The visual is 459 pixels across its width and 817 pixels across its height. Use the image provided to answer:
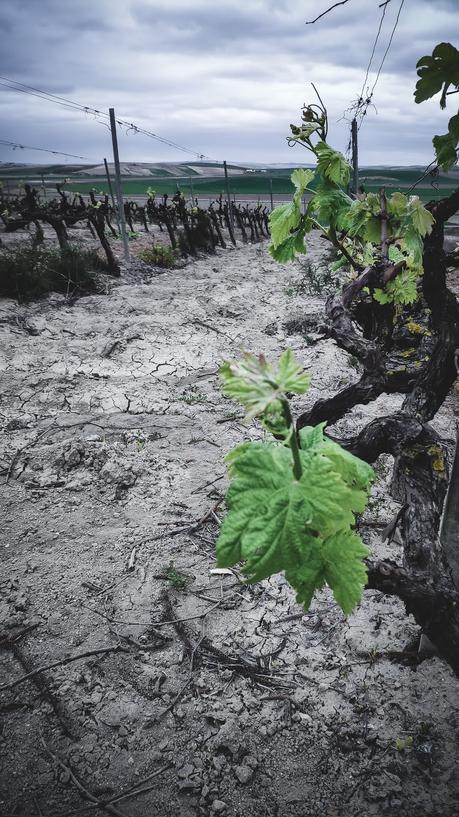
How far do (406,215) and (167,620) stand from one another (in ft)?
8.31

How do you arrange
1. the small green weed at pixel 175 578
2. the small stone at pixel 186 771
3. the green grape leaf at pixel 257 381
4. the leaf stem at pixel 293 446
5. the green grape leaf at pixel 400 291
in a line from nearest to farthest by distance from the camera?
the green grape leaf at pixel 257 381 → the leaf stem at pixel 293 446 → the small stone at pixel 186 771 → the green grape leaf at pixel 400 291 → the small green weed at pixel 175 578

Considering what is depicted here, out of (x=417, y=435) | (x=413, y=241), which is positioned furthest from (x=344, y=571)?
(x=413, y=241)

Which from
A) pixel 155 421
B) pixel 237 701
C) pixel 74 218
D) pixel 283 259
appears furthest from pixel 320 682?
pixel 74 218

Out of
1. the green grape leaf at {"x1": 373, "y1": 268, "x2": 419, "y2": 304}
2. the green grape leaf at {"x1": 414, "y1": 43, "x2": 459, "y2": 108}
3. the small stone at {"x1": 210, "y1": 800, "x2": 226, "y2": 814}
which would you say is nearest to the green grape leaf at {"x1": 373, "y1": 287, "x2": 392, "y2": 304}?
the green grape leaf at {"x1": 373, "y1": 268, "x2": 419, "y2": 304}

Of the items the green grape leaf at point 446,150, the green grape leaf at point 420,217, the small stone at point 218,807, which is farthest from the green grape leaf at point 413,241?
the small stone at point 218,807

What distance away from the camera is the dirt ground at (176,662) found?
6.23 ft

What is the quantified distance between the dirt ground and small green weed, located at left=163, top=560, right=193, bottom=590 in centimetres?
1

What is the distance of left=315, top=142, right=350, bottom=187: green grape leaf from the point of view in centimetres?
189

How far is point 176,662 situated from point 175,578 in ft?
1.87

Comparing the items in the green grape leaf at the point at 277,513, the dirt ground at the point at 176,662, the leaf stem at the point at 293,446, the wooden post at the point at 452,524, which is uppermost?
the leaf stem at the point at 293,446

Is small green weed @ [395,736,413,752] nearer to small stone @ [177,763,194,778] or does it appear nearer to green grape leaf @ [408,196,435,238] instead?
small stone @ [177,763,194,778]

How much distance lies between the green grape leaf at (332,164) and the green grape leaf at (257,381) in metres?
1.43

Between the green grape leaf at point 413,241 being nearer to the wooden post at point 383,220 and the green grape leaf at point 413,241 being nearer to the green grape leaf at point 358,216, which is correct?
the wooden post at point 383,220

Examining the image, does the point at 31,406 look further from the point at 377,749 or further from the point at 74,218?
the point at 74,218
